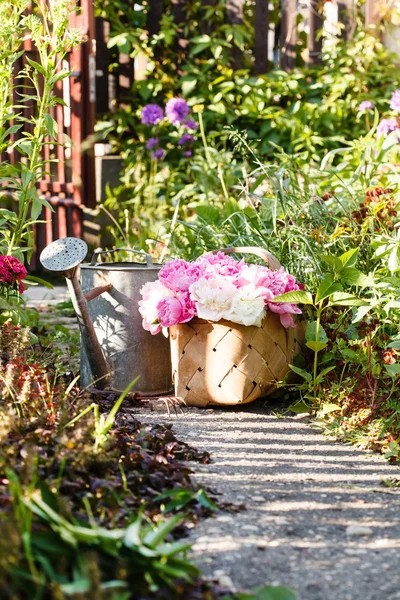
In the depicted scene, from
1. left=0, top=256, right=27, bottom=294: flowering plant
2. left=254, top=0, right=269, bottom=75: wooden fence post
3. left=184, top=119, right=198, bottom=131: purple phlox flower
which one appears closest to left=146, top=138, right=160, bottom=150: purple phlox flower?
left=184, top=119, right=198, bottom=131: purple phlox flower

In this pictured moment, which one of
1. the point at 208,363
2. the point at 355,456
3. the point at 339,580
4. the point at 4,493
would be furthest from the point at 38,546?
the point at 208,363

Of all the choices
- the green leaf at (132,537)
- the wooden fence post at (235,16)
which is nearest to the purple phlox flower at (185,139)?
the wooden fence post at (235,16)

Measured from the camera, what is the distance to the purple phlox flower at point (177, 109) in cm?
538

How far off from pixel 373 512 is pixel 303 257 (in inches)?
51.5

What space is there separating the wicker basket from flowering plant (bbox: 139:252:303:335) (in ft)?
0.17

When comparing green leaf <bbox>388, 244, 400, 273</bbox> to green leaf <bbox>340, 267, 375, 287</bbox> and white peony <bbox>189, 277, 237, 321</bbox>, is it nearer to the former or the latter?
green leaf <bbox>340, 267, 375, 287</bbox>

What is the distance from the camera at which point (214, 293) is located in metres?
2.70

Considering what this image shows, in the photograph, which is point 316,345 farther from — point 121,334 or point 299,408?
point 121,334

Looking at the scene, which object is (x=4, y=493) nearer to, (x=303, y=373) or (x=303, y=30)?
(x=303, y=373)

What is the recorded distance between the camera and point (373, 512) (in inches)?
77.2

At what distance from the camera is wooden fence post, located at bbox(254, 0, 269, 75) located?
610 cm

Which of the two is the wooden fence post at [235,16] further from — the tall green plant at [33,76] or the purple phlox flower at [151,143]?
the tall green plant at [33,76]

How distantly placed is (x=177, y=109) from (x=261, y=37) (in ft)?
3.83

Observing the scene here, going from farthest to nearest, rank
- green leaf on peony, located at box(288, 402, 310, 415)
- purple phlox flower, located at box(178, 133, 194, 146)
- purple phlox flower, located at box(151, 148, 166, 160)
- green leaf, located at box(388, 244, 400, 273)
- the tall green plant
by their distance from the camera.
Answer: purple phlox flower, located at box(151, 148, 166, 160), purple phlox flower, located at box(178, 133, 194, 146), the tall green plant, green leaf on peony, located at box(288, 402, 310, 415), green leaf, located at box(388, 244, 400, 273)
